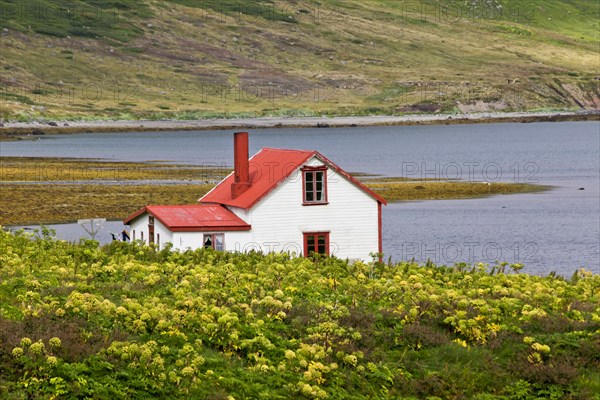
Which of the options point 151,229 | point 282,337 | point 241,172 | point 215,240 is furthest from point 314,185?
point 282,337

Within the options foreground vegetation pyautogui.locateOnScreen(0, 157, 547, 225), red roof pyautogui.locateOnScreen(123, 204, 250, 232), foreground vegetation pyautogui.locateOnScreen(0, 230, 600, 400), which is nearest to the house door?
red roof pyautogui.locateOnScreen(123, 204, 250, 232)

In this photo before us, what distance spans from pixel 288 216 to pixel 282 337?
1972 centimetres

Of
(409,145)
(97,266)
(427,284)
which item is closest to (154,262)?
(97,266)

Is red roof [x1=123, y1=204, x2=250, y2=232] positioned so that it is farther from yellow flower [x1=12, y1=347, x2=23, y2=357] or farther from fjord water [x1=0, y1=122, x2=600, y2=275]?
yellow flower [x1=12, y1=347, x2=23, y2=357]

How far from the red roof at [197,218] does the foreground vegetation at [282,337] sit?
44.6ft

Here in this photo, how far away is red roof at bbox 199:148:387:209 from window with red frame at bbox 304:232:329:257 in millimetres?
2171

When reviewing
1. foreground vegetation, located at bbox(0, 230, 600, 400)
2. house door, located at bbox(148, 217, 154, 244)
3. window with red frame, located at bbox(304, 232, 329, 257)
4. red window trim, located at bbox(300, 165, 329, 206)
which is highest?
red window trim, located at bbox(300, 165, 329, 206)

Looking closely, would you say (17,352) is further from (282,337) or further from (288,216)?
(288,216)

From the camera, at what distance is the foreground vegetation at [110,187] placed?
2751 inches

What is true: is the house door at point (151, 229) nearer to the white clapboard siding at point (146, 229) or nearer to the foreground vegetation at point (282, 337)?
the white clapboard siding at point (146, 229)

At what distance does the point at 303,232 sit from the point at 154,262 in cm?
1292

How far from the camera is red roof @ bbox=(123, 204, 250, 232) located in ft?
131

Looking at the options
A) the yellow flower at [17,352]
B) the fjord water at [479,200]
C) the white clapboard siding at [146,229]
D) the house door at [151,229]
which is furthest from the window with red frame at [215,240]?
the yellow flower at [17,352]

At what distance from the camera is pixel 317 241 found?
135ft
